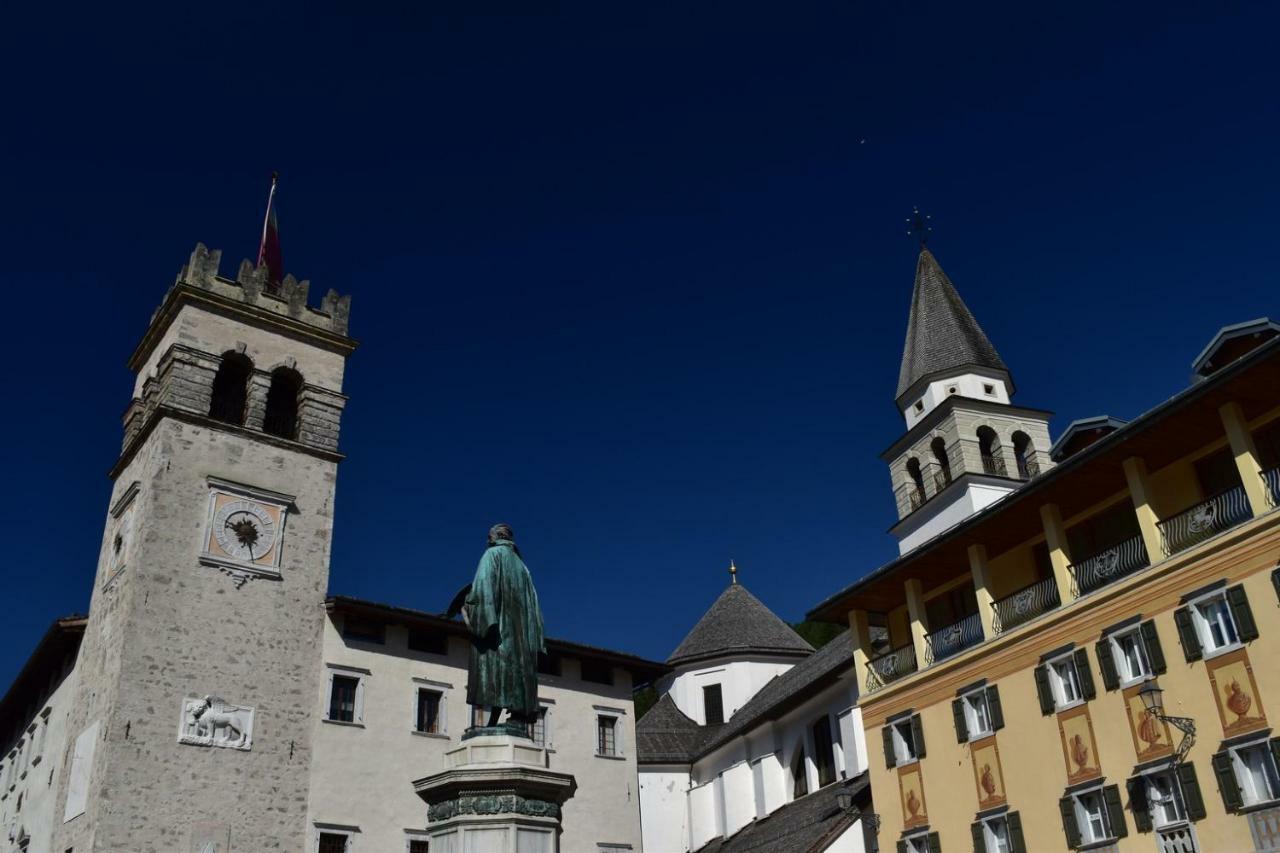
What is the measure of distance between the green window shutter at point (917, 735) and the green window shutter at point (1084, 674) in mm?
5064

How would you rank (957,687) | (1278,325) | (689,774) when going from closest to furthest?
(1278,325) < (957,687) < (689,774)

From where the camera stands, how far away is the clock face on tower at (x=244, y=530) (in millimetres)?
31078

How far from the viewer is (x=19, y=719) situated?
40094 mm

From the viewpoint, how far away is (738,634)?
49.9 m

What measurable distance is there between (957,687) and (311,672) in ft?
57.9

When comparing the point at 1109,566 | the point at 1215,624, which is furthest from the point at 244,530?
the point at 1215,624

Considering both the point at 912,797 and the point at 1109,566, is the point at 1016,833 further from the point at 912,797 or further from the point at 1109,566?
the point at 1109,566

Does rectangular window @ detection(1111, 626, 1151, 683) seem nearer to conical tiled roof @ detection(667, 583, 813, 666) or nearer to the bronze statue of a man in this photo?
the bronze statue of a man

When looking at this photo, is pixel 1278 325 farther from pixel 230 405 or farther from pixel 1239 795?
pixel 230 405

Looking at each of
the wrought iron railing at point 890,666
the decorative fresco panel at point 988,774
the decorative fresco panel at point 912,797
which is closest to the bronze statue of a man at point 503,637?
the decorative fresco panel at point 988,774

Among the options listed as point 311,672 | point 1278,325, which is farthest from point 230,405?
point 1278,325

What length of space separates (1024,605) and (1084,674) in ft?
8.79

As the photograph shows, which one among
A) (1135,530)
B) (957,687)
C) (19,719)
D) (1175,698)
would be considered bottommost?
(1175,698)

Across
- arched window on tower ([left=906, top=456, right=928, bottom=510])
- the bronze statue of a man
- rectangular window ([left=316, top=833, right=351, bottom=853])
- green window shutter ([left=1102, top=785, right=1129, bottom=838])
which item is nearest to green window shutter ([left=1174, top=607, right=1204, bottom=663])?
green window shutter ([left=1102, top=785, right=1129, bottom=838])
